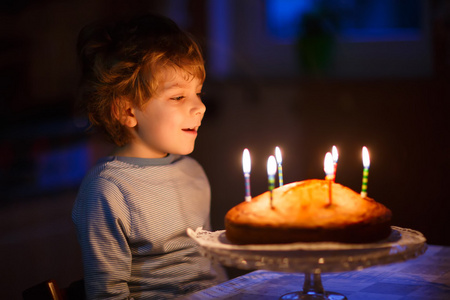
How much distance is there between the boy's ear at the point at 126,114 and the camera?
1.36 m

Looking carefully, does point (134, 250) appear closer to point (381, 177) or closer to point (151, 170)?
point (151, 170)

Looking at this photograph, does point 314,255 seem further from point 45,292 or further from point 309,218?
point 45,292

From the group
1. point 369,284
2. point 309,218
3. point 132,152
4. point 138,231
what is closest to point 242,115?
point 132,152

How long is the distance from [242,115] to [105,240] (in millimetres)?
1142

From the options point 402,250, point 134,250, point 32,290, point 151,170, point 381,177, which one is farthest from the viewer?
point 381,177

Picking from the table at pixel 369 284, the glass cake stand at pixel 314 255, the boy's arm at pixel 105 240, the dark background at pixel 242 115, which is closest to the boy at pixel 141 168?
the boy's arm at pixel 105 240

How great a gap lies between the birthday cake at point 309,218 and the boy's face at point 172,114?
402mm

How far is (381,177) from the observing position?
6.49 ft

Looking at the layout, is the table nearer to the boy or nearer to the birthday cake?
the birthday cake

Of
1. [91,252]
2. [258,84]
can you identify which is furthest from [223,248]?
[258,84]

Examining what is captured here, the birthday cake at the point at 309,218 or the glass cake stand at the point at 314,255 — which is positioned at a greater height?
the birthday cake at the point at 309,218

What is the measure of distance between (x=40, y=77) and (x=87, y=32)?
95 centimetres

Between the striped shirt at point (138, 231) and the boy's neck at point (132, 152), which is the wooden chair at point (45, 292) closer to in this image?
the striped shirt at point (138, 231)

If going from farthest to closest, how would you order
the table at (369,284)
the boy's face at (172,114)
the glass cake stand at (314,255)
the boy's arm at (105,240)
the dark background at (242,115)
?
1. the dark background at (242,115)
2. the boy's face at (172,114)
3. the boy's arm at (105,240)
4. the table at (369,284)
5. the glass cake stand at (314,255)
